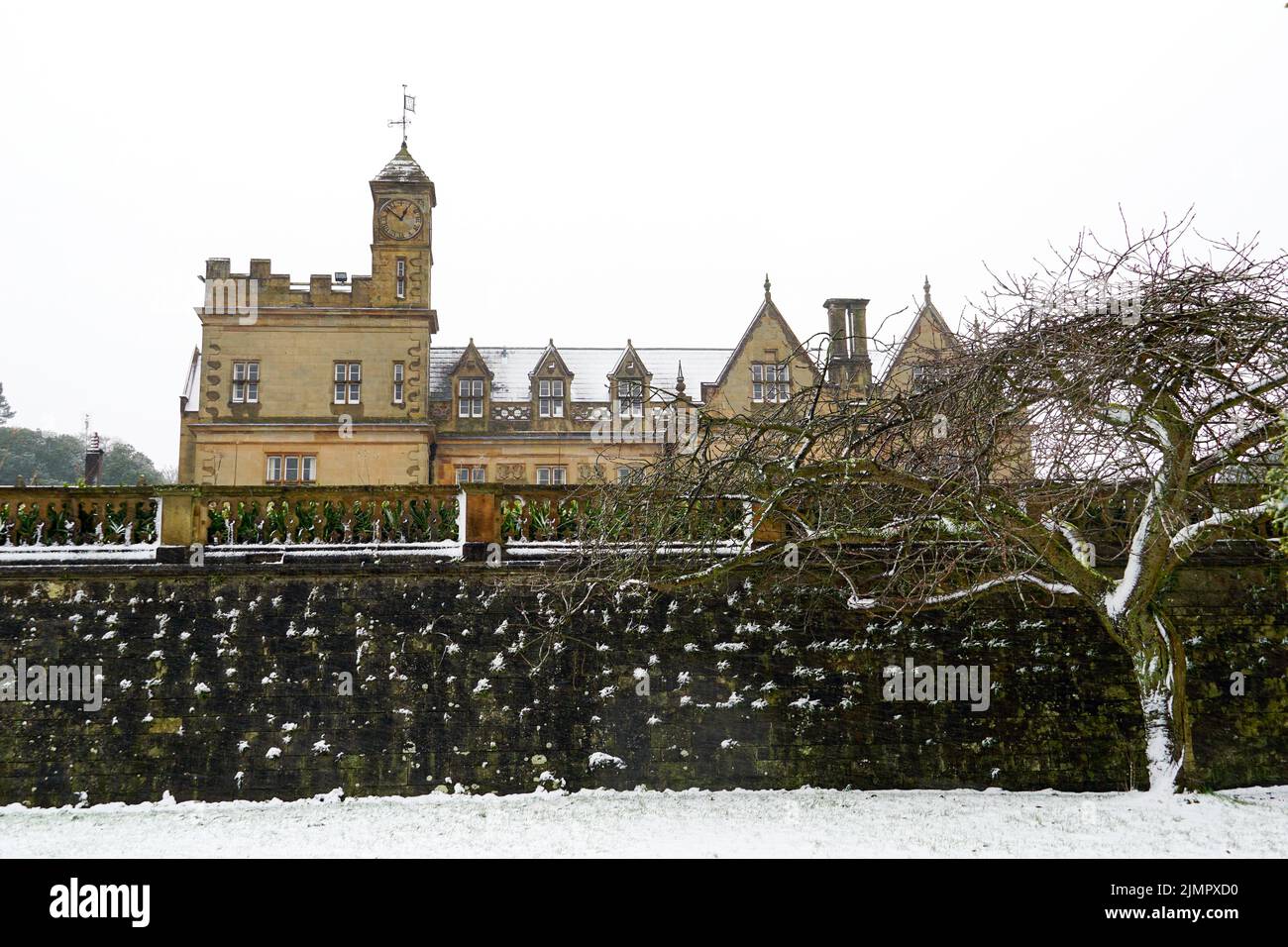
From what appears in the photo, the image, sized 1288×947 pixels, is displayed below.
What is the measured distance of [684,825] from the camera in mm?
11148

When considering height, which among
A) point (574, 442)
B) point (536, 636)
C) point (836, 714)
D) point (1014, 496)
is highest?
point (574, 442)

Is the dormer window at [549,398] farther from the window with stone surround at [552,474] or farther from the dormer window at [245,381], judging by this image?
the dormer window at [245,381]

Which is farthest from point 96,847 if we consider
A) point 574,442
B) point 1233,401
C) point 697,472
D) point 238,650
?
point 574,442

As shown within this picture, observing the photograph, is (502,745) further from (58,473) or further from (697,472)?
(58,473)

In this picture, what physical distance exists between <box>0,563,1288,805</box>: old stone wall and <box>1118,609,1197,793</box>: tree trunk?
5.03 ft

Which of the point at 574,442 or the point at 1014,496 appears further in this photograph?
→ the point at 574,442

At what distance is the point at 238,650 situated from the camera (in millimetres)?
12961

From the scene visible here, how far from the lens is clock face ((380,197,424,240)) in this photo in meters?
29.9

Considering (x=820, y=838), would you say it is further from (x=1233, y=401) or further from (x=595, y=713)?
(x=1233, y=401)

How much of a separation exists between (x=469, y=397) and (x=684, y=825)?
2224 cm

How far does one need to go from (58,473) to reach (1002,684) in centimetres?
5435

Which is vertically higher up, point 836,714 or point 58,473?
point 58,473
